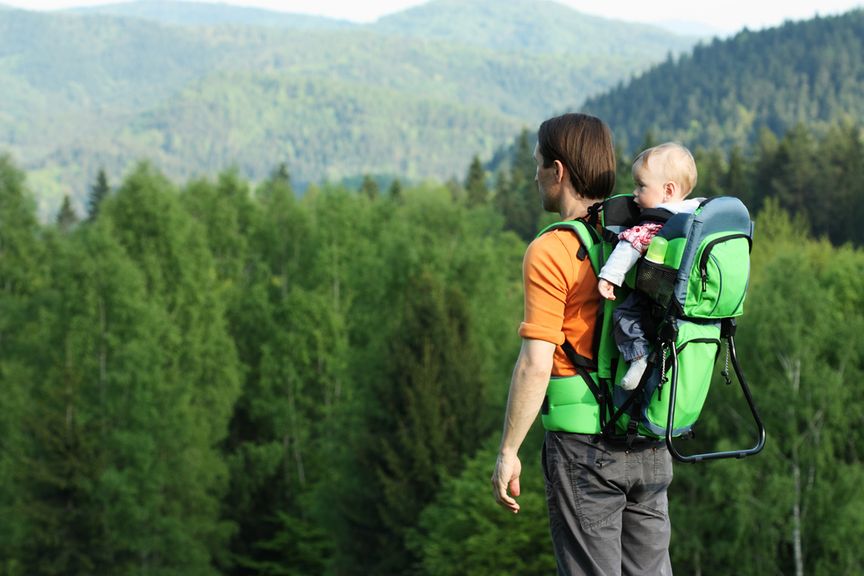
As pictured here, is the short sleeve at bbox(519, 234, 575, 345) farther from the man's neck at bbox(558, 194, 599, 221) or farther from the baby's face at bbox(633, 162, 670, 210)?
the baby's face at bbox(633, 162, 670, 210)

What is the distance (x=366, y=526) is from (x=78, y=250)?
14577mm

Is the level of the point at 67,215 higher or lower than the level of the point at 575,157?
lower

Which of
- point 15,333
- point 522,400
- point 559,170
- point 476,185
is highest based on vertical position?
point 559,170

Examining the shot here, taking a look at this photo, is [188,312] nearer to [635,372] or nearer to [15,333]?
[15,333]

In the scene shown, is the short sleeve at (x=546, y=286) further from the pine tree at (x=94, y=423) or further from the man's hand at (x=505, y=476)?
the pine tree at (x=94, y=423)

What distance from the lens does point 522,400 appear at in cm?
453

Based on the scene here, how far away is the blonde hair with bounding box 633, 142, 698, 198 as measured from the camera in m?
4.68

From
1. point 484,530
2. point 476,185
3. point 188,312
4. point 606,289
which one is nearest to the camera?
point 606,289

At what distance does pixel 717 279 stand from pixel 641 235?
36 centimetres

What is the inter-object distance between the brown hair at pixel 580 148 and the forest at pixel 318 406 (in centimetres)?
2495

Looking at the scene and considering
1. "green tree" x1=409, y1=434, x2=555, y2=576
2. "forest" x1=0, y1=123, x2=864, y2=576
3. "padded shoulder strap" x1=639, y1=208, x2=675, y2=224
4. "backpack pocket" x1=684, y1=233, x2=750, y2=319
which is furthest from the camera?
"forest" x1=0, y1=123, x2=864, y2=576

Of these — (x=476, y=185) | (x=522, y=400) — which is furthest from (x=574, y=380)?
(x=476, y=185)

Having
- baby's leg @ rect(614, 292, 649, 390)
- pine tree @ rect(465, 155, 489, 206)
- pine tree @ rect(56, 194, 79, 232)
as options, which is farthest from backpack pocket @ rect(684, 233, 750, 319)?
pine tree @ rect(56, 194, 79, 232)

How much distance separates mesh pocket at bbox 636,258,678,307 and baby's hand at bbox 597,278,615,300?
114mm
